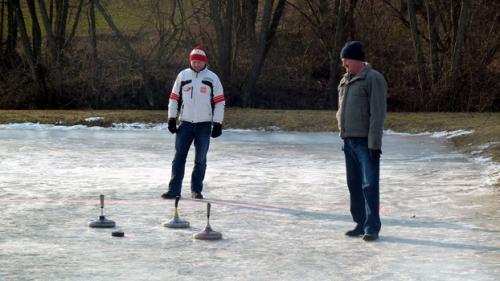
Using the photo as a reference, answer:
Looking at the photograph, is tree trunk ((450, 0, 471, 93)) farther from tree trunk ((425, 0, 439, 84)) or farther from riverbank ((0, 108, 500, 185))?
riverbank ((0, 108, 500, 185))

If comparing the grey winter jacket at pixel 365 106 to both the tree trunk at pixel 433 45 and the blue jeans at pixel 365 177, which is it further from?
the tree trunk at pixel 433 45

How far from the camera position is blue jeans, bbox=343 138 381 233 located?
955 centimetres

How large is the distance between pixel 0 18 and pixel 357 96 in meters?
28.1

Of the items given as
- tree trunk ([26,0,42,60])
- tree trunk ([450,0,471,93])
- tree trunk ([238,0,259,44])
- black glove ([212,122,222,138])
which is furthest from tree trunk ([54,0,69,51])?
black glove ([212,122,222,138])

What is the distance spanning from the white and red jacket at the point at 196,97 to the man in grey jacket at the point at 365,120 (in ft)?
10.1

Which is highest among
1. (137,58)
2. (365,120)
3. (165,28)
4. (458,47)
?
(165,28)

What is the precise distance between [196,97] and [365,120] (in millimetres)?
3400

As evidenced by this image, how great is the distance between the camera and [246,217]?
35.6 feet

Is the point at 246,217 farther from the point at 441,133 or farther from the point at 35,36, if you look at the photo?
the point at 35,36

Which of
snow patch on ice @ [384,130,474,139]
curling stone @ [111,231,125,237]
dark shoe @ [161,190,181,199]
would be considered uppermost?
snow patch on ice @ [384,130,474,139]

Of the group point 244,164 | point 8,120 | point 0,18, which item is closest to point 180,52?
point 0,18

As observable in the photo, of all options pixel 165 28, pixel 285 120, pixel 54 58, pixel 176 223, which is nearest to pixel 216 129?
pixel 176 223

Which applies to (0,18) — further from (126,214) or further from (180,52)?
(126,214)

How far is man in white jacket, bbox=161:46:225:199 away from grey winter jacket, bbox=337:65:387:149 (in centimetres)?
307
